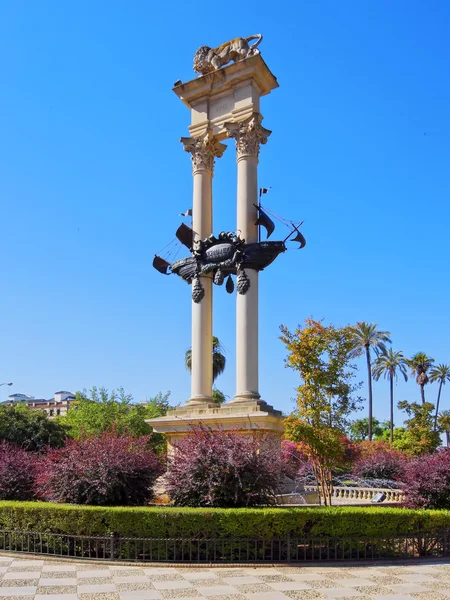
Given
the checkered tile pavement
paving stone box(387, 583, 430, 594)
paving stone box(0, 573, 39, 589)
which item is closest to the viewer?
the checkered tile pavement

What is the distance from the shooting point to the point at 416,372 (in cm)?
7775

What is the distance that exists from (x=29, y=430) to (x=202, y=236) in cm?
2501

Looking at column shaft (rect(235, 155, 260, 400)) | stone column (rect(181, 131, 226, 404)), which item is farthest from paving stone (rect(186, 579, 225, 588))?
stone column (rect(181, 131, 226, 404))

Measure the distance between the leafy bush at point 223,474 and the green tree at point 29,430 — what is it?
28155 mm

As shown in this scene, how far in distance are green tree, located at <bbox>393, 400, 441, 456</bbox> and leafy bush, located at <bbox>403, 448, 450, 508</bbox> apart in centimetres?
3039

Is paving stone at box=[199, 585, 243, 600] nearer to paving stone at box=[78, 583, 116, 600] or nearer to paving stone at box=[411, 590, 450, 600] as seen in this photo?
paving stone at box=[78, 583, 116, 600]

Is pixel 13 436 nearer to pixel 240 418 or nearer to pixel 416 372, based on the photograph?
pixel 240 418

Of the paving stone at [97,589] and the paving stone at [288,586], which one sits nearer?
the paving stone at [97,589]

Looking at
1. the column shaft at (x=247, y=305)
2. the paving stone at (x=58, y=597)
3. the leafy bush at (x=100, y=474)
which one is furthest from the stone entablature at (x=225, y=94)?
the paving stone at (x=58, y=597)

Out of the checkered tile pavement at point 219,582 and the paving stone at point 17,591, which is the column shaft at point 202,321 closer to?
the checkered tile pavement at point 219,582

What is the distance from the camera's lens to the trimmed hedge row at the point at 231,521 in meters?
11.9

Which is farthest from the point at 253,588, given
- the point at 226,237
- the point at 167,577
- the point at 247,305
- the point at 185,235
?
the point at 185,235

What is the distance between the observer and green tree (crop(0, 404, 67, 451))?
133 ft

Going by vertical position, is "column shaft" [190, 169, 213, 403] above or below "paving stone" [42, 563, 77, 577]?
above
